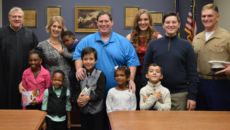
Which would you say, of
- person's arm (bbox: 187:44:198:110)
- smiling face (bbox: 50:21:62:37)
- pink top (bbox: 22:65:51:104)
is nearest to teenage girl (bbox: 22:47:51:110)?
pink top (bbox: 22:65:51:104)

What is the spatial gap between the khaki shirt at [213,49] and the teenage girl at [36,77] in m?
1.94

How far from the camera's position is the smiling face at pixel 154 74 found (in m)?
2.19

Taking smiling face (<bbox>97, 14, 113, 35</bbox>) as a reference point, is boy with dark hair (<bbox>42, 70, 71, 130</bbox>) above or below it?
below

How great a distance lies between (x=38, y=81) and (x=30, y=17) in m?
3.07

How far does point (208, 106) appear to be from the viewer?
262cm

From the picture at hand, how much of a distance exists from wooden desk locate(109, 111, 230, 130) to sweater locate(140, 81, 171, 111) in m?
0.41

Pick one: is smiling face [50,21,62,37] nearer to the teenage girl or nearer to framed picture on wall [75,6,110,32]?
the teenage girl

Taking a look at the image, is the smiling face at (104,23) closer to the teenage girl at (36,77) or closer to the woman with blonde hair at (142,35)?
the woman with blonde hair at (142,35)

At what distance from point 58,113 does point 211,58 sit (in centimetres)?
195

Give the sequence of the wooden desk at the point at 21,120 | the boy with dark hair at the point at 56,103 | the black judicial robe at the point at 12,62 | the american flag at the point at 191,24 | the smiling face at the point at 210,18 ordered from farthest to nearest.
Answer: the american flag at the point at 191,24, the black judicial robe at the point at 12,62, the smiling face at the point at 210,18, the boy with dark hair at the point at 56,103, the wooden desk at the point at 21,120

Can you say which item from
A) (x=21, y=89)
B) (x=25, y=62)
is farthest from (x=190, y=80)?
(x=25, y=62)

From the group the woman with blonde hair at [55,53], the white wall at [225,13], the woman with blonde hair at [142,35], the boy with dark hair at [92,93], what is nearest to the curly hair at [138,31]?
the woman with blonde hair at [142,35]

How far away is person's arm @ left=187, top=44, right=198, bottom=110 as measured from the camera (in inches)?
86.7

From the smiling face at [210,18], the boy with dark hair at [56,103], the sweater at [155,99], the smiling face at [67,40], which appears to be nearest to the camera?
the sweater at [155,99]
